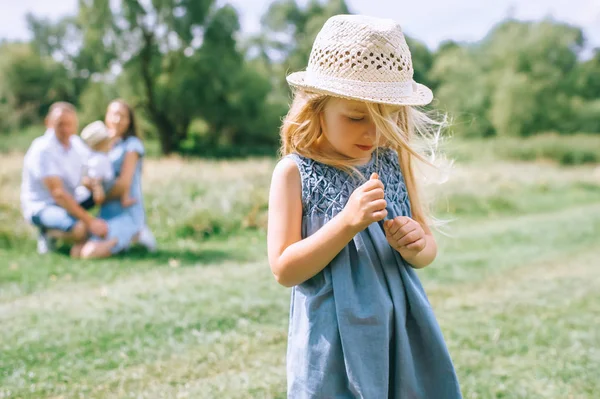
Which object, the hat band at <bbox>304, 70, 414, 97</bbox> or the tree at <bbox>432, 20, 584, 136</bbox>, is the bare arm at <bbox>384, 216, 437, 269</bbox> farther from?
the tree at <bbox>432, 20, 584, 136</bbox>

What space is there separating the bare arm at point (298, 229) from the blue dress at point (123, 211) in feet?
17.3

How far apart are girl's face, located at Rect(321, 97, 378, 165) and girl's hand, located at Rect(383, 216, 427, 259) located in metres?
0.28

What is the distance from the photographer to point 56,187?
6605mm

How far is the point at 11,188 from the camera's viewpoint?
955cm

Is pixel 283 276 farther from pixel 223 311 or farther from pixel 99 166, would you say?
pixel 99 166

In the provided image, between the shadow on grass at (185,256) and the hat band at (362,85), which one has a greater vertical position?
the hat band at (362,85)

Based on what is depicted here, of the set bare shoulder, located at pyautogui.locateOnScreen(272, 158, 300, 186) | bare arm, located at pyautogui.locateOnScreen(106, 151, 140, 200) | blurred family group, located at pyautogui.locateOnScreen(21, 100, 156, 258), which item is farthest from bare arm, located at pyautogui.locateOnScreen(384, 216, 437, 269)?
bare arm, located at pyautogui.locateOnScreen(106, 151, 140, 200)

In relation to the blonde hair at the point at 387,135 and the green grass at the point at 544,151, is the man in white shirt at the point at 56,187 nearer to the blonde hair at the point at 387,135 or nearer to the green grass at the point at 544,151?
the blonde hair at the point at 387,135

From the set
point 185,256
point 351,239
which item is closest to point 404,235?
point 351,239

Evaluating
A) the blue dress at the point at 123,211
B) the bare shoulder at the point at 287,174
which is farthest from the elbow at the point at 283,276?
the blue dress at the point at 123,211

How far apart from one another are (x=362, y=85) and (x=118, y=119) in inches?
223

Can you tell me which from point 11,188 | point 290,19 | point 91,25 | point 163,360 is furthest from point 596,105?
point 163,360

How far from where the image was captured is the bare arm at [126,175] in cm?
687

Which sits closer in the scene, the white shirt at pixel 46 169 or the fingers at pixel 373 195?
the fingers at pixel 373 195
